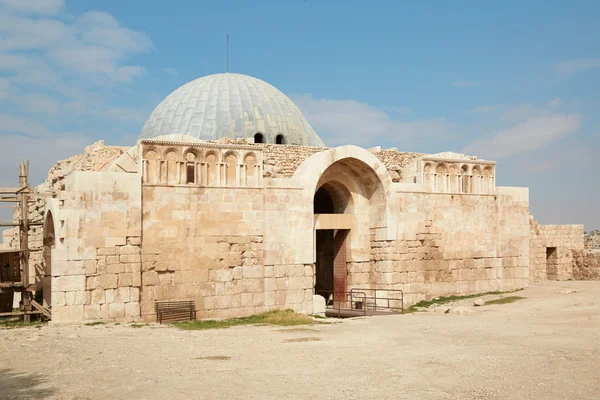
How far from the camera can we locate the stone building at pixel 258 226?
46.7 ft

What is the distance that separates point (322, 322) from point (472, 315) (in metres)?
4.06

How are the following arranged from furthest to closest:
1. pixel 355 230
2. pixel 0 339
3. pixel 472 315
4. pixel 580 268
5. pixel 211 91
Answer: pixel 580 268
pixel 211 91
pixel 355 230
pixel 472 315
pixel 0 339

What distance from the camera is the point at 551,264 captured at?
26.2 meters

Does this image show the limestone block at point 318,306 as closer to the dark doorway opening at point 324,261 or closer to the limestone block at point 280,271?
the limestone block at point 280,271

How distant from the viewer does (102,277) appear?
1412 cm

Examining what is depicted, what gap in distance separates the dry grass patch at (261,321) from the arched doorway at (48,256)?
3.96m

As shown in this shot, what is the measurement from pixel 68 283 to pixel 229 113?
36.7 ft

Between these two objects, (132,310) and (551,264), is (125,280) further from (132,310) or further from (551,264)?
(551,264)

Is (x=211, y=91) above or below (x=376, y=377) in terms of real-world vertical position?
above

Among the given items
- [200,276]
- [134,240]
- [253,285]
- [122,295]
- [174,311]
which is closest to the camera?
[122,295]

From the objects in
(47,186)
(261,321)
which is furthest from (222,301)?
(47,186)

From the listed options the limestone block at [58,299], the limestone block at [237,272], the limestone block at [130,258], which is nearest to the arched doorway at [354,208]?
the limestone block at [237,272]

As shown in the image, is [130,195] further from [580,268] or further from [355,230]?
[580,268]

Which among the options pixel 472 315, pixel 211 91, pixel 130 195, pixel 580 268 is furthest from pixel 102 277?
pixel 580 268
